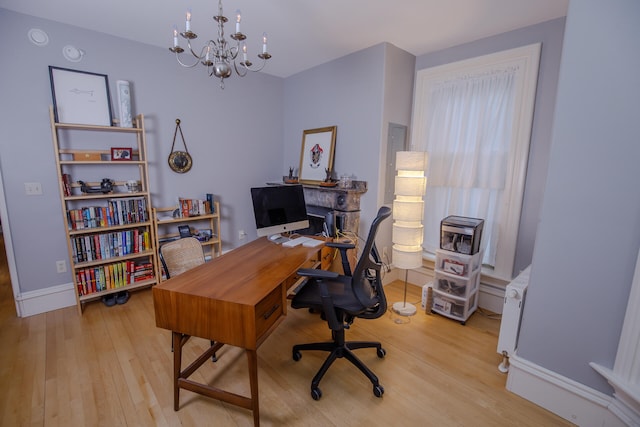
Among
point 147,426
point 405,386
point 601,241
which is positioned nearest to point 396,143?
point 601,241

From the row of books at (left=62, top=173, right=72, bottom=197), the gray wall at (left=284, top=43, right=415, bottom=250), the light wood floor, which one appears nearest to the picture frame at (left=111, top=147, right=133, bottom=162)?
the row of books at (left=62, top=173, right=72, bottom=197)

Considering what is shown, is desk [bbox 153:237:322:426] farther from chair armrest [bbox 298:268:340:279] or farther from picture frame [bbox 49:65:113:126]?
picture frame [bbox 49:65:113:126]

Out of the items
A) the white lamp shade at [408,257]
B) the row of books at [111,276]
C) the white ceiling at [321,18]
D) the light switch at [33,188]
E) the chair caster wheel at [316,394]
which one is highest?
the white ceiling at [321,18]

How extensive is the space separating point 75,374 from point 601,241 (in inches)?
125

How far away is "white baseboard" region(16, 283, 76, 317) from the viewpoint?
2.51 meters

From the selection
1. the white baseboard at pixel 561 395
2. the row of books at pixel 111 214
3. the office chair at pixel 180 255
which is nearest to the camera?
the white baseboard at pixel 561 395

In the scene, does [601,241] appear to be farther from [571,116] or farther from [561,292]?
[571,116]

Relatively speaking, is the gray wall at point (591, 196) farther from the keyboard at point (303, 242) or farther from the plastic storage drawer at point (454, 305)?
the keyboard at point (303, 242)

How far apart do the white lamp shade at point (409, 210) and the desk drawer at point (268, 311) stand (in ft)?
4.78

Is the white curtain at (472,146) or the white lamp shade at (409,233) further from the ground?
the white curtain at (472,146)

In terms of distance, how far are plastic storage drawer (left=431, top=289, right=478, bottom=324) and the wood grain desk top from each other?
1586 millimetres

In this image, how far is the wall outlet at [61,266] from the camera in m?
2.66

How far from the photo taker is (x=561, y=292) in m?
1.50

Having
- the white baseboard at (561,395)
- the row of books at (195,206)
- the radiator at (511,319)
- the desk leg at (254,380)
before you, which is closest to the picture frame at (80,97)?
the row of books at (195,206)
